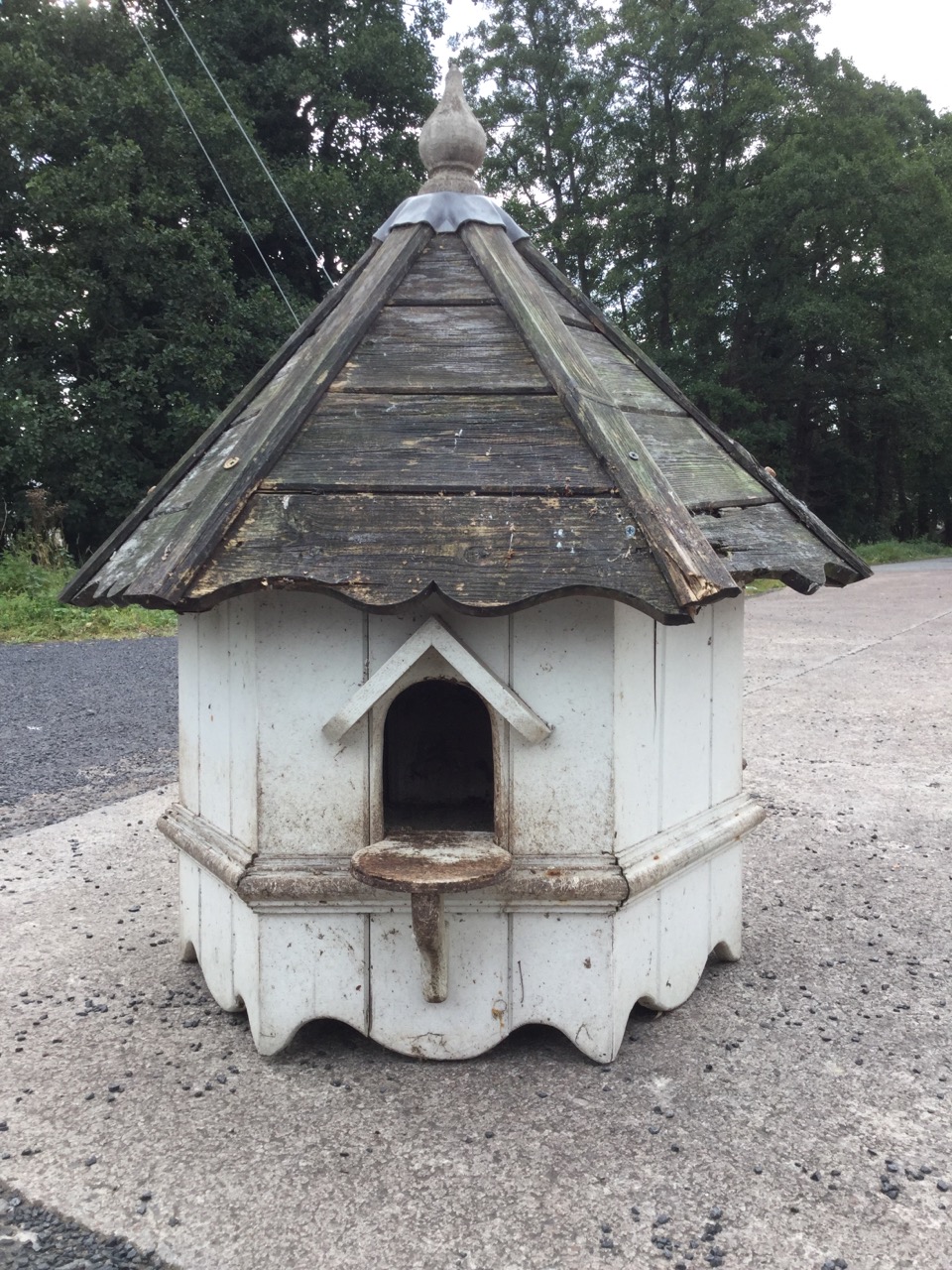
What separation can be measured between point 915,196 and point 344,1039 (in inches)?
1113

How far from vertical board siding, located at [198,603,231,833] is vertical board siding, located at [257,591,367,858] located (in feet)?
0.59

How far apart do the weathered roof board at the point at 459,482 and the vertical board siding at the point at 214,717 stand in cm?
24

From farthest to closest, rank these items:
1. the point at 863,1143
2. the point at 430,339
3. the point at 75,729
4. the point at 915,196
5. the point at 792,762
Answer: the point at 915,196 < the point at 75,729 < the point at 792,762 < the point at 430,339 < the point at 863,1143

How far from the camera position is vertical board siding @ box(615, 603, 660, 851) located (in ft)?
7.28

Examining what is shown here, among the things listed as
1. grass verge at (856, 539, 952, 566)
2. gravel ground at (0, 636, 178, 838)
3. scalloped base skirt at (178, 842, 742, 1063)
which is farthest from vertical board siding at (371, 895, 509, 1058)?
grass verge at (856, 539, 952, 566)

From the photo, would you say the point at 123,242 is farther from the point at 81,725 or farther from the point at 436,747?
the point at 436,747

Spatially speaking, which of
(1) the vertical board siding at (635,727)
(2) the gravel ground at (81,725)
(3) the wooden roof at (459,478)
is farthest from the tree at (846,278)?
(1) the vertical board siding at (635,727)

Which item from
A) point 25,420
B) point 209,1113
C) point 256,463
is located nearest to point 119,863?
point 209,1113

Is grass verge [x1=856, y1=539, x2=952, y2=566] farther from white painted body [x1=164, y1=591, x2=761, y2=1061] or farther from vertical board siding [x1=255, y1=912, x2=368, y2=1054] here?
vertical board siding [x1=255, y1=912, x2=368, y2=1054]

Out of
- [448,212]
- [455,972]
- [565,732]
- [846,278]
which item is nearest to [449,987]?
[455,972]

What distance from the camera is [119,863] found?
12.7 feet

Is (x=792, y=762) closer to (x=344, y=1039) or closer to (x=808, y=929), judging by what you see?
(x=808, y=929)

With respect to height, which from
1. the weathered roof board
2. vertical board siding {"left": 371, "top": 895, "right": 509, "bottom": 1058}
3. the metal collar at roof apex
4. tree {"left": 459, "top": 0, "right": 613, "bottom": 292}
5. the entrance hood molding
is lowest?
vertical board siding {"left": 371, "top": 895, "right": 509, "bottom": 1058}

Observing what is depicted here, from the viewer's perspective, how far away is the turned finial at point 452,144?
2.68 metres
